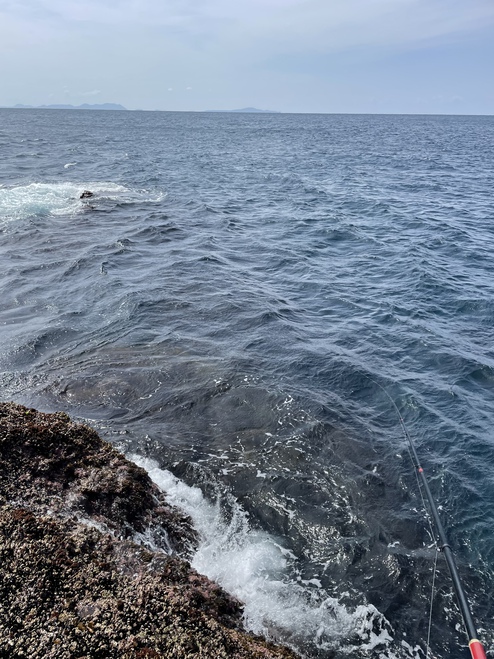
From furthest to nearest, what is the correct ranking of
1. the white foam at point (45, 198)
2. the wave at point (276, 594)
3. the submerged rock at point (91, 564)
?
1. the white foam at point (45, 198)
2. the wave at point (276, 594)
3. the submerged rock at point (91, 564)

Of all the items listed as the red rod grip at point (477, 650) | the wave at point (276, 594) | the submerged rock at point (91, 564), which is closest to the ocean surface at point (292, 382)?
the wave at point (276, 594)

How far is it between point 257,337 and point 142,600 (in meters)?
10.0

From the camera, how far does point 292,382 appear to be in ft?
39.2

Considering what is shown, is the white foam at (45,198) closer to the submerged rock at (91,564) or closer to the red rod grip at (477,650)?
the submerged rock at (91,564)

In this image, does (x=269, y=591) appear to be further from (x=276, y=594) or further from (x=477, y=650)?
(x=477, y=650)

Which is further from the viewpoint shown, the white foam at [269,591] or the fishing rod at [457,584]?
the white foam at [269,591]

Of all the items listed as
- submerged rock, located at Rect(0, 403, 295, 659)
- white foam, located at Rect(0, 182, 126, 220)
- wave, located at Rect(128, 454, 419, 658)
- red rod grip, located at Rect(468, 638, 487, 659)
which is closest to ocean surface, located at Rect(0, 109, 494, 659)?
wave, located at Rect(128, 454, 419, 658)

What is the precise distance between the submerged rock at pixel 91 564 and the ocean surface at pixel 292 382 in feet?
3.98

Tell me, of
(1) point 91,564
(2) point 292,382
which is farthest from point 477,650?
(2) point 292,382

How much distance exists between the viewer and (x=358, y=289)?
60.4 feet

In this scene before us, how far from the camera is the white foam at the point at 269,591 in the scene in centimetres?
614

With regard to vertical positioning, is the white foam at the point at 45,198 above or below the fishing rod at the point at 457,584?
above

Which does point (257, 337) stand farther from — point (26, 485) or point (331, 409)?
point (26, 485)

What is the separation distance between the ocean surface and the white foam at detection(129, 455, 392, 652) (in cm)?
3
